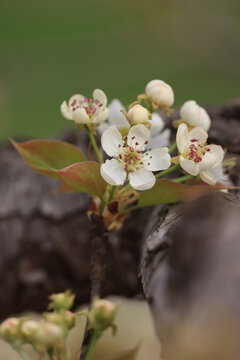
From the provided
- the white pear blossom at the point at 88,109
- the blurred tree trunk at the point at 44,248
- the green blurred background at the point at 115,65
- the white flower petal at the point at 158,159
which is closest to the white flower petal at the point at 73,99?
the white pear blossom at the point at 88,109

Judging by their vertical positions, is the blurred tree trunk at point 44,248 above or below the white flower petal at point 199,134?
below

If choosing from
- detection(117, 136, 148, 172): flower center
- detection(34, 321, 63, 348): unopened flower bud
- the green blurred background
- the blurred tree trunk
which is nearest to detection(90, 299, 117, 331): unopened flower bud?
detection(34, 321, 63, 348): unopened flower bud

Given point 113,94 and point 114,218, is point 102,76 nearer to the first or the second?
point 113,94

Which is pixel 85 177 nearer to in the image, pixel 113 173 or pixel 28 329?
pixel 113 173

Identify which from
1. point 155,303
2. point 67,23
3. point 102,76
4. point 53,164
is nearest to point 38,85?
point 102,76

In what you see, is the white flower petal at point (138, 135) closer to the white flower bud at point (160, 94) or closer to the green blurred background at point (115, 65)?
the white flower bud at point (160, 94)

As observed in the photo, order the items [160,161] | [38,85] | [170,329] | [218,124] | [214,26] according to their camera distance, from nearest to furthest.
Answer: [170,329] → [160,161] → [218,124] → [214,26] → [38,85]

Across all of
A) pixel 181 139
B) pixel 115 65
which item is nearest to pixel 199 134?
pixel 181 139
